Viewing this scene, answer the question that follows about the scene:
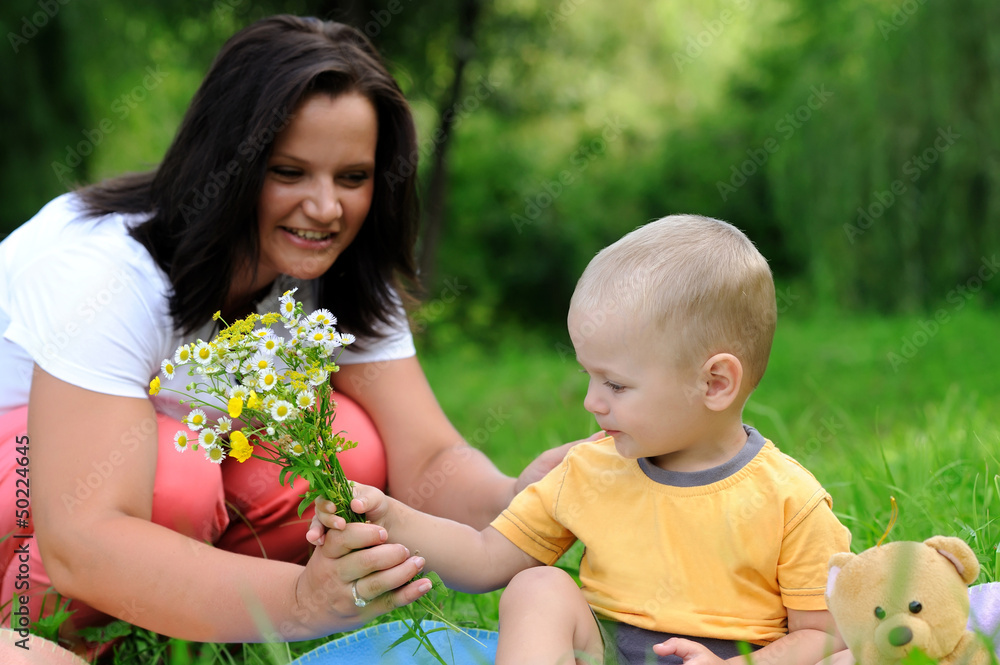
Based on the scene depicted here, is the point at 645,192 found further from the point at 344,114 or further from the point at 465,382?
the point at 344,114

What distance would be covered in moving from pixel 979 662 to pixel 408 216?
1.66 meters

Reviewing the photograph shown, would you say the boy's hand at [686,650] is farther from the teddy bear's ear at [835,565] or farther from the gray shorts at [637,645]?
the teddy bear's ear at [835,565]

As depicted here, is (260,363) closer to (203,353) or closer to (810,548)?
(203,353)

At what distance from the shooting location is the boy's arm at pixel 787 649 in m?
1.42

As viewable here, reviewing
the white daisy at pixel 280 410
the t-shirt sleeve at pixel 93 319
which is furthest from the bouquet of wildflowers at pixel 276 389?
the t-shirt sleeve at pixel 93 319

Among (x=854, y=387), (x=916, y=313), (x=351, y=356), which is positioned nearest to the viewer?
(x=351, y=356)

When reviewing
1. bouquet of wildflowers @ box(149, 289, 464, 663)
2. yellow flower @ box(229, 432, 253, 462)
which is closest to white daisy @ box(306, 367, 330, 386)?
bouquet of wildflowers @ box(149, 289, 464, 663)

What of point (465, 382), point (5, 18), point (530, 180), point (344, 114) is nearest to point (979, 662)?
point (344, 114)

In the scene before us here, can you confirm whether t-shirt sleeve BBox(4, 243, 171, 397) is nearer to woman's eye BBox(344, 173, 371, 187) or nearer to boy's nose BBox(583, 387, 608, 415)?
woman's eye BBox(344, 173, 371, 187)

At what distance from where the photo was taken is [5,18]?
6.08 metres

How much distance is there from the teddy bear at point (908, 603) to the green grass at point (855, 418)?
0.59 metres

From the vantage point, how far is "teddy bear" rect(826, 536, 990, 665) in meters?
1.19

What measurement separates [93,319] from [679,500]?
124cm

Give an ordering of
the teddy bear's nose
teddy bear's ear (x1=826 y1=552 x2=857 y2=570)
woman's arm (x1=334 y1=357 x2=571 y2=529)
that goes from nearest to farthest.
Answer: the teddy bear's nose
teddy bear's ear (x1=826 y1=552 x2=857 y2=570)
woman's arm (x1=334 y1=357 x2=571 y2=529)
